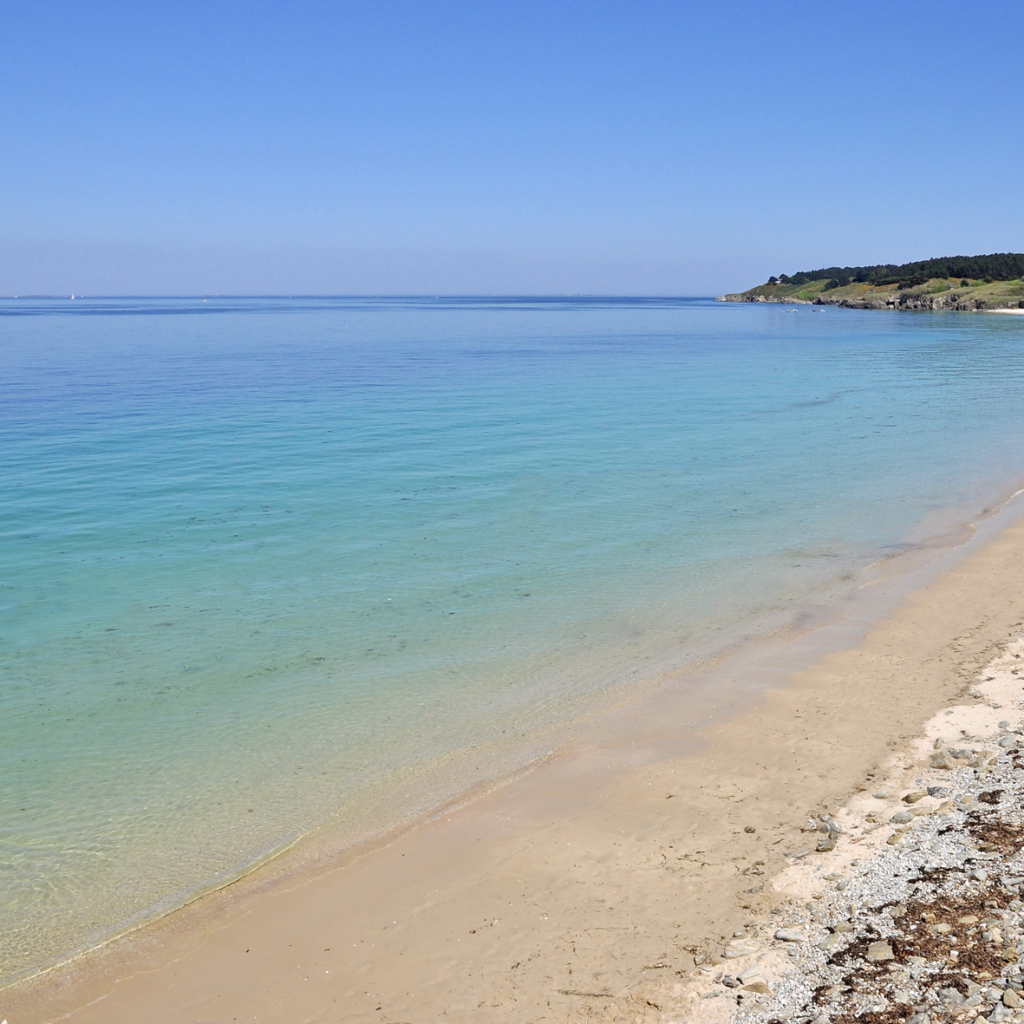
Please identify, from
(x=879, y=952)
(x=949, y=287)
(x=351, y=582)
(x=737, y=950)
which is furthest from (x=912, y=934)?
(x=949, y=287)

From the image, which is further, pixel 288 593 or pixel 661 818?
pixel 288 593

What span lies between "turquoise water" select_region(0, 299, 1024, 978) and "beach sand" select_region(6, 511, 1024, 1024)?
588mm

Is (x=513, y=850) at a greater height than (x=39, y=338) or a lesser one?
lesser

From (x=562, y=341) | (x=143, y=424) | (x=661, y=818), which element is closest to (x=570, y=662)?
(x=661, y=818)

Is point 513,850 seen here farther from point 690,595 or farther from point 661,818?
point 690,595

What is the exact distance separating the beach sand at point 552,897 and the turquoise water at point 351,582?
59 cm

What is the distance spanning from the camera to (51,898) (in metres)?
7.21

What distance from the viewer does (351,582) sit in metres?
14.7

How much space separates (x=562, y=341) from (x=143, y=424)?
55.4m

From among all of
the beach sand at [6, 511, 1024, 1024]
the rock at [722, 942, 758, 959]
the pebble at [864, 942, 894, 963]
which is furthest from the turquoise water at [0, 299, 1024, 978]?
the pebble at [864, 942, 894, 963]

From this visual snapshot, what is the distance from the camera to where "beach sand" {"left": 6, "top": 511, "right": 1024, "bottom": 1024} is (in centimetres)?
601

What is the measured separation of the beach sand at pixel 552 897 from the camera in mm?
6008

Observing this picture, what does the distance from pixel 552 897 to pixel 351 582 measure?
839 cm

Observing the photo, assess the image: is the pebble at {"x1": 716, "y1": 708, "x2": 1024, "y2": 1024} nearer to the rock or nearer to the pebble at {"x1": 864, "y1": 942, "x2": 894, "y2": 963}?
the pebble at {"x1": 864, "y1": 942, "x2": 894, "y2": 963}
